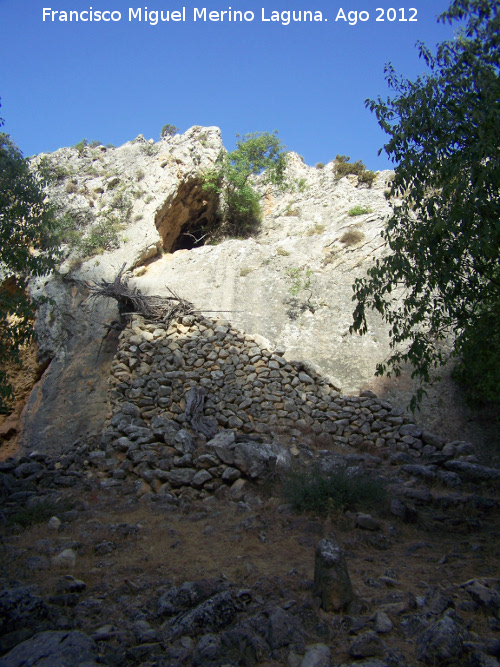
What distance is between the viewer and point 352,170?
789 inches

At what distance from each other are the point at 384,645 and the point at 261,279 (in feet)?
39.5

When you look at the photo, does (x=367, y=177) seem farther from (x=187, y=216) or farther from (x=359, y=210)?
(x=187, y=216)

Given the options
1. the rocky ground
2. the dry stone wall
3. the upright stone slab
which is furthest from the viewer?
the dry stone wall

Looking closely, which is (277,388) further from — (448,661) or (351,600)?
(448,661)

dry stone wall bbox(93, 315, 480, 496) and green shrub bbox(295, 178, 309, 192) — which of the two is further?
green shrub bbox(295, 178, 309, 192)

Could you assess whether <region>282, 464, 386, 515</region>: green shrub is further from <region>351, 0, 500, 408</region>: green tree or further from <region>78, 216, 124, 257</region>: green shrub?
<region>78, 216, 124, 257</region>: green shrub

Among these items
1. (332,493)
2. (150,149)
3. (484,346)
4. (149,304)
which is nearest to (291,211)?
(150,149)

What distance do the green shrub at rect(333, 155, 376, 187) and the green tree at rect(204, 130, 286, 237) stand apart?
2.39 metres

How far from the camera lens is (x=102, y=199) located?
64.4 ft

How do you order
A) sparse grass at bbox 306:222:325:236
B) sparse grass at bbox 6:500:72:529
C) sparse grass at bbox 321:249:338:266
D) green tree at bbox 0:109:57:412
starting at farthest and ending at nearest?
sparse grass at bbox 306:222:325:236 < sparse grass at bbox 321:249:338:266 < green tree at bbox 0:109:57:412 < sparse grass at bbox 6:500:72:529

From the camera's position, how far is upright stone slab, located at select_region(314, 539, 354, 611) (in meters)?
4.30

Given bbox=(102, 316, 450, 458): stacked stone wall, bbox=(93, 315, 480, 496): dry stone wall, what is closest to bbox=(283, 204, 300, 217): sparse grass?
bbox=(93, 315, 480, 496): dry stone wall

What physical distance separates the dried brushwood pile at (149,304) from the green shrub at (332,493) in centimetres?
672

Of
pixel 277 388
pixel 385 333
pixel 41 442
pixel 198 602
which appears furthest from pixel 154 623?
pixel 385 333
